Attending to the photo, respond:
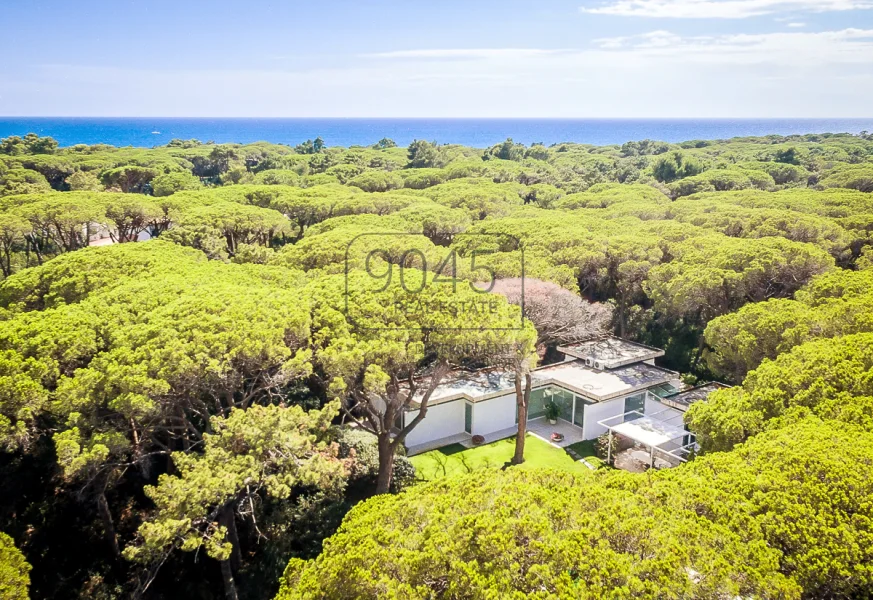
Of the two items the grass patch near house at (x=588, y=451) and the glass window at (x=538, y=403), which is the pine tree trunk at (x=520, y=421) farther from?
the glass window at (x=538, y=403)

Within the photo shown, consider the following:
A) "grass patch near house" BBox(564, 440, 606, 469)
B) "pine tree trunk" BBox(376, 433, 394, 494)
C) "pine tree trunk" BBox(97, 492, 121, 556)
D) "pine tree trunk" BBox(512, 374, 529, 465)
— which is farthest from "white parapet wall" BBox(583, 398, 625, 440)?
"pine tree trunk" BBox(97, 492, 121, 556)

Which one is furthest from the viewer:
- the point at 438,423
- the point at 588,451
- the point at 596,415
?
the point at 596,415

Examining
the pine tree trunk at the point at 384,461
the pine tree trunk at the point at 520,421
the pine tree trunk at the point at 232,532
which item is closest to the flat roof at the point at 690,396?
the pine tree trunk at the point at 520,421

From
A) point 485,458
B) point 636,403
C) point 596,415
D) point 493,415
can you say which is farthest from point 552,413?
point 485,458

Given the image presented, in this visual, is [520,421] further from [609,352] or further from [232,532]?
[232,532]

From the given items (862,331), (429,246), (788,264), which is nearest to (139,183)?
(429,246)

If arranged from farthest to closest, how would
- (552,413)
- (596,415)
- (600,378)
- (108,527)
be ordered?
(600,378), (552,413), (596,415), (108,527)

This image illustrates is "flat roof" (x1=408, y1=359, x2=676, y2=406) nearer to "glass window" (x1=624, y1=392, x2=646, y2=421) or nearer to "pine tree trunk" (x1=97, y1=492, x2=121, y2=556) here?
"glass window" (x1=624, y1=392, x2=646, y2=421)
